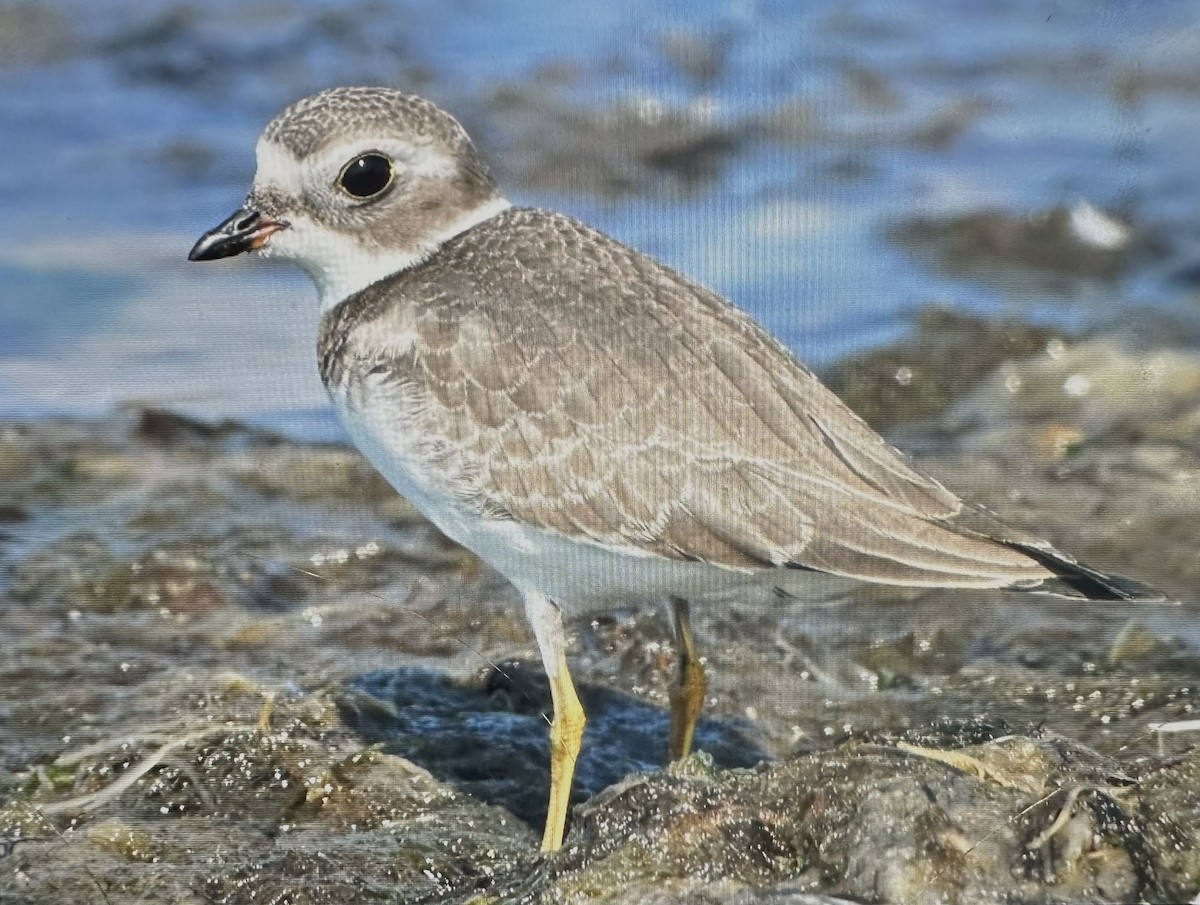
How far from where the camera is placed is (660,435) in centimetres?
435

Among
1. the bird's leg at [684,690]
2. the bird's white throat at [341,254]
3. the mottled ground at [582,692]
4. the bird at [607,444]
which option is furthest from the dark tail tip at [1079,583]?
the bird's white throat at [341,254]

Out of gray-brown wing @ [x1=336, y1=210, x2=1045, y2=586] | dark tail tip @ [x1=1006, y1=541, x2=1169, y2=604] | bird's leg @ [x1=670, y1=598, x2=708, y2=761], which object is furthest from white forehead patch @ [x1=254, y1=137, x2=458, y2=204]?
dark tail tip @ [x1=1006, y1=541, x2=1169, y2=604]

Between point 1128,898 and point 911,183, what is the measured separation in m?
5.27

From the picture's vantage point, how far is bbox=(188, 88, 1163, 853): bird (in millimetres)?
4242

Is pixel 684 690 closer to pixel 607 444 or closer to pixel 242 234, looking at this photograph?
pixel 607 444

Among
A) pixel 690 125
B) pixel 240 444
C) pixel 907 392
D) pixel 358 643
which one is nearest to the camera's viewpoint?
pixel 358 643

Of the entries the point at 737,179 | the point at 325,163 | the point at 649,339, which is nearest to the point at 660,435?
the point at 649,339

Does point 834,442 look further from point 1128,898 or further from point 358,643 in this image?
point 358,643

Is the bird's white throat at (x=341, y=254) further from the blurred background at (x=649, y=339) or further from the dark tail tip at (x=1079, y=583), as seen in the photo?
the dark tail tip at (x=1079, y=583)

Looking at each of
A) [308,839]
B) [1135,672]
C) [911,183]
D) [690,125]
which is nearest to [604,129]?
[690,125]

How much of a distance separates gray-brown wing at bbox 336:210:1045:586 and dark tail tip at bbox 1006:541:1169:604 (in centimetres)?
6

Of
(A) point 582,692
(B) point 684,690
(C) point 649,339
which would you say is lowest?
(A) point 582,692

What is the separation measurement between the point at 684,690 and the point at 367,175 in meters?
1.78

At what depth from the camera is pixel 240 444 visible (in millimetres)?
6977
